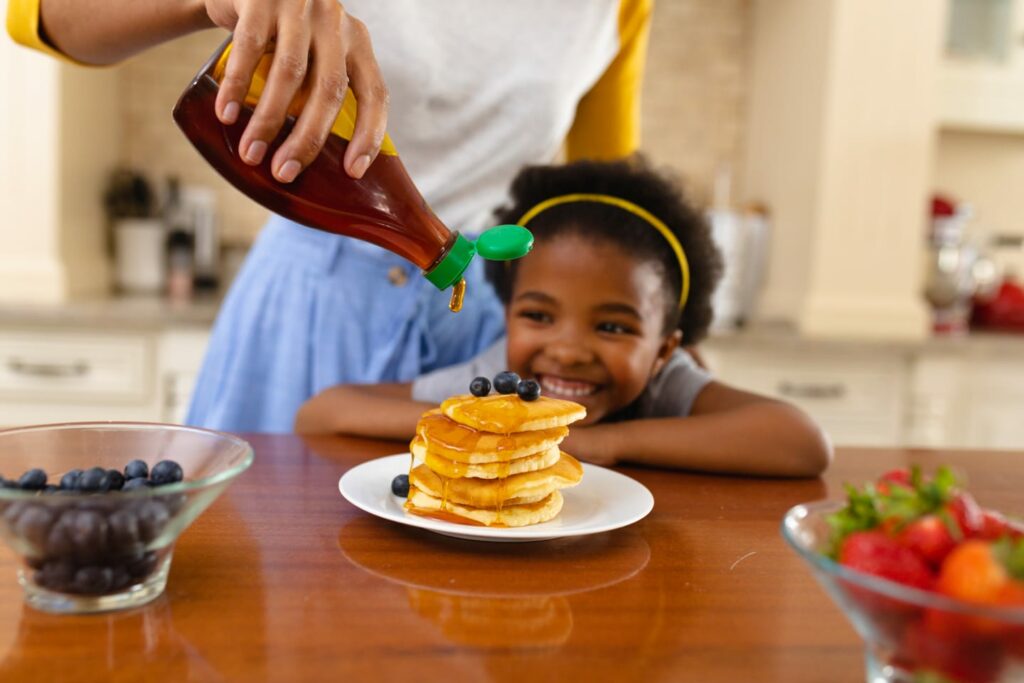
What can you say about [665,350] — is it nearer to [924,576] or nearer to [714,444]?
[714,444]

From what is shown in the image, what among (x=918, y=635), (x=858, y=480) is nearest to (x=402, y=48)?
(x=858, y=480)

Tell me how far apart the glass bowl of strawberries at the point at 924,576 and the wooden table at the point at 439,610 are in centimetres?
7

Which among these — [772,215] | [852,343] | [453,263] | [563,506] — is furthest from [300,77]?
[772,215]

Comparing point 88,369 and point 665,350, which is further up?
point 665,350

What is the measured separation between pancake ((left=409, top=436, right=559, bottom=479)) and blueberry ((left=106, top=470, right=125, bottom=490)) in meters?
0.22

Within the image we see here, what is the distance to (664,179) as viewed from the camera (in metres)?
1.33

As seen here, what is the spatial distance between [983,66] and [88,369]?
8.36 ft

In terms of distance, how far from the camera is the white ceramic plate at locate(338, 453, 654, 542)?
0.68 meters

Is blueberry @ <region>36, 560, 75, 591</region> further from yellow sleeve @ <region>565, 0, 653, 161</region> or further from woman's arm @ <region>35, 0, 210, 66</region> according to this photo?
yellow sleeve @ <region>565, 0, 653, 161</region>

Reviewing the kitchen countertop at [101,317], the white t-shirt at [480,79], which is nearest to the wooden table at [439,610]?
the white t-shirt at [480,79]

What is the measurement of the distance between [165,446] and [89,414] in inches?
72.4

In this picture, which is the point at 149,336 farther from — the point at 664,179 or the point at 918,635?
the point at 918,635

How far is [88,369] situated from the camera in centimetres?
230

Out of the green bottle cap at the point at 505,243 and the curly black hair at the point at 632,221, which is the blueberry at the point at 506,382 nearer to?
the green bottle cap at the point at 505,243
